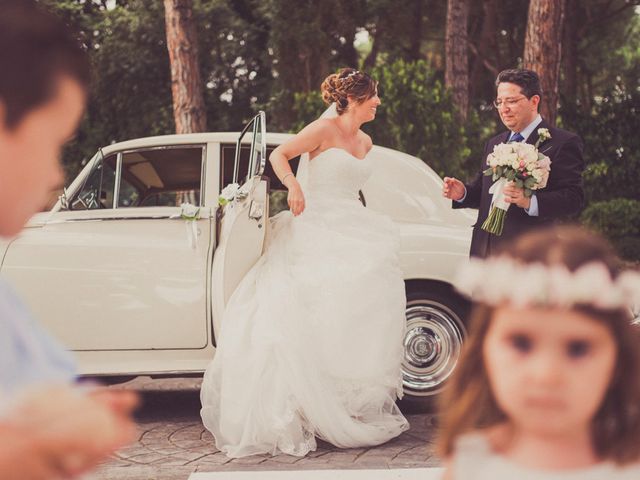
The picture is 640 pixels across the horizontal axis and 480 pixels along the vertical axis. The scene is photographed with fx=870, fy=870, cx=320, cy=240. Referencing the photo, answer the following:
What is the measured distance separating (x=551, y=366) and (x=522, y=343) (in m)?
0.07

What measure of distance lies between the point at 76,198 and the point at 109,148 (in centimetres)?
41

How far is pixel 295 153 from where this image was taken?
5285 mm

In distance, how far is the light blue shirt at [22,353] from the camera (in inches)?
45.6

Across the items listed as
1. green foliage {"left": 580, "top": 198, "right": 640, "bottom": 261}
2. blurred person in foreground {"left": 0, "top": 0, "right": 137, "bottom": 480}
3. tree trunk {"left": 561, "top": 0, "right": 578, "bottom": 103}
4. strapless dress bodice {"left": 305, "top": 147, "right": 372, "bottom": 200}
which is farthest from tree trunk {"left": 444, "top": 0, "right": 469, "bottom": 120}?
blurred person in foreground {"left": 0, "top": 0, "right": 137, "bottom": 480}

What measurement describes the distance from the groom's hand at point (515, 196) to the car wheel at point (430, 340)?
130 centimetres

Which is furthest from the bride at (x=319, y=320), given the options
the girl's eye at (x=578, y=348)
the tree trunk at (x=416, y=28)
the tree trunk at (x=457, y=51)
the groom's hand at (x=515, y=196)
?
the tree trunk at (x=416, y=28)

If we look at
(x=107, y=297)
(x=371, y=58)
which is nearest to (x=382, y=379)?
(x=107, y=297)

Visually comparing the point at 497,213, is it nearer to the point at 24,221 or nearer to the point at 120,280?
the point at 120,280

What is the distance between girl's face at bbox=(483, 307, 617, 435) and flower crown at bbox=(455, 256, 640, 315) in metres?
0.02

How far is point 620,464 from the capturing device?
4.58 ft

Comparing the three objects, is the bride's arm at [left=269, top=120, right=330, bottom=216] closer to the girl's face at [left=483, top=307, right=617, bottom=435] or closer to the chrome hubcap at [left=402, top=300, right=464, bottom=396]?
the chrome hubcap at [left=402, top=300, right=464, bottom=396]

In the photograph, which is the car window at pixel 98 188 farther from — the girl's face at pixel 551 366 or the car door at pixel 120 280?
the girl's face at pixel 551 366

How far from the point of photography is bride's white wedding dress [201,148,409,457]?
4.81 meters

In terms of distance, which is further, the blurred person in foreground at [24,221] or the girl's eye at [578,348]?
the girl's eye at [578,348]
